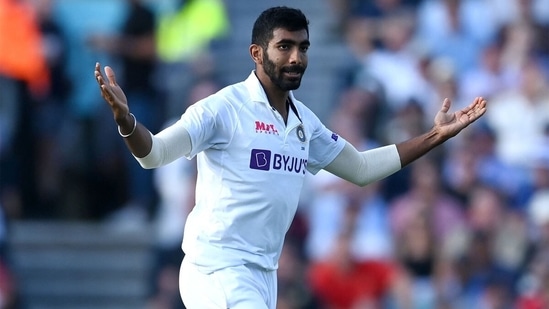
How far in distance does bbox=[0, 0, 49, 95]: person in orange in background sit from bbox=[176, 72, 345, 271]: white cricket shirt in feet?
21.7

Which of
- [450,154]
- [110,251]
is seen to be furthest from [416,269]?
[110,251]

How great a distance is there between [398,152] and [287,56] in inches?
41.5

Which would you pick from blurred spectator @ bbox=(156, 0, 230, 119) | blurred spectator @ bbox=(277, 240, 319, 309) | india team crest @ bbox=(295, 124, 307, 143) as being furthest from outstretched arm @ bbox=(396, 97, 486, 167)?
blurred spectator @ bbox=(156, 0, 230, 119)

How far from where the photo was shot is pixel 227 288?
6.31 metres

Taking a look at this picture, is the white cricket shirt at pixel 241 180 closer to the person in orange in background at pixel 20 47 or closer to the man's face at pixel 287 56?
the man's face at pixel 287 56

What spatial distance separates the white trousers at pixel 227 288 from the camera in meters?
6.29

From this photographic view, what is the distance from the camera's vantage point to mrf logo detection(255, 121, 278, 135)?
6348 millimetres

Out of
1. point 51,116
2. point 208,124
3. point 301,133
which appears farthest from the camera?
point 51,116

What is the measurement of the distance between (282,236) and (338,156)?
0.63m

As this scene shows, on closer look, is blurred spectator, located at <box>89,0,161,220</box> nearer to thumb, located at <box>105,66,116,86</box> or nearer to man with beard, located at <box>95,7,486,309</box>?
man with beard, located at <box>95,7,486,309</box>

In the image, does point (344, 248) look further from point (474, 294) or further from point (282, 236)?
point (282, 236)

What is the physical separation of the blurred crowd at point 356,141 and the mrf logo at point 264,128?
15.2ft

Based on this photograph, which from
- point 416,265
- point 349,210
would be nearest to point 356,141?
point 349,210

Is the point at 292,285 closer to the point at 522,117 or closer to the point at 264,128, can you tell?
the point at 522,117
